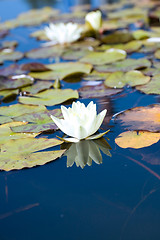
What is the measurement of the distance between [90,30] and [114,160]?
2.17m

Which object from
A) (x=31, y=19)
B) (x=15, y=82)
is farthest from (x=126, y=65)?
(x=31, y=19)

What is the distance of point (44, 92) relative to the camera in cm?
197

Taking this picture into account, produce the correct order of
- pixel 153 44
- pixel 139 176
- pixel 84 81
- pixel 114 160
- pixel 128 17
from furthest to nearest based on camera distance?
pixel 128 17, pixel 153 44, pixel 84 81, pixel 114 160, pixel 139 176

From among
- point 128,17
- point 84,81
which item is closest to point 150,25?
point 128,17

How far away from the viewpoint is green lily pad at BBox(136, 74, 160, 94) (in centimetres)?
178

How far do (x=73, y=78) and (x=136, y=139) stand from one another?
105 cm

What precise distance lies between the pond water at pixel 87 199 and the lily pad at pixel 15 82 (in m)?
0.99

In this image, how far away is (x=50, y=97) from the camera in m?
1.89

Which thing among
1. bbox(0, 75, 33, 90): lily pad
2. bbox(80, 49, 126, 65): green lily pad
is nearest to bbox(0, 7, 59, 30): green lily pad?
bbox(80, 49, 126, 65): green lily pad

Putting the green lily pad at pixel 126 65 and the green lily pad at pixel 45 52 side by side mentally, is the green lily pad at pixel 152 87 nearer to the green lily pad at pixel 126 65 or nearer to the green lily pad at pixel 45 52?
the green lily pad at pixel 126 65

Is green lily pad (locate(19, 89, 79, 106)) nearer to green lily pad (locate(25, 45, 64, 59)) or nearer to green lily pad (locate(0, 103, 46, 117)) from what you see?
green lily pad (locate(0, 103, 46, 117))

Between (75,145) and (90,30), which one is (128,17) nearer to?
(90,30)

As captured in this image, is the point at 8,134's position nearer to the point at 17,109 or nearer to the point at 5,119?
the point at 5,119

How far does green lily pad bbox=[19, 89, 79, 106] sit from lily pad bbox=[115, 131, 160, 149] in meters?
0.55
